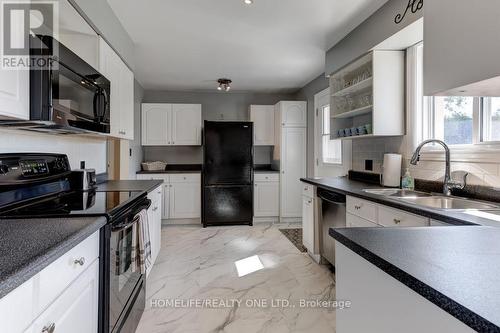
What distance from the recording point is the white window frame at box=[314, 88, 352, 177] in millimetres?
3643

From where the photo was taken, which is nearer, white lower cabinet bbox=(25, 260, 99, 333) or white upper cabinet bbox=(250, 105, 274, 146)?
white lower cabinet bbox=(25, 260, 99, 333)

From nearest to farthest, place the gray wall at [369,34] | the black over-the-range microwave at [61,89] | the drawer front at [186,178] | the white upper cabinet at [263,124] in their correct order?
the black over-the-range microwave at [61,89], the gray wall at [369,34], the drawer front at [186,178], the white upper cabinet at [263,124]

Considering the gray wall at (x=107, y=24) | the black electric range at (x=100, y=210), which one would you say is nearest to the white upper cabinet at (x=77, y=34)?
the gray wall at (x=107, y=24)

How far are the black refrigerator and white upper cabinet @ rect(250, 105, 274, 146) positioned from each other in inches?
17.7

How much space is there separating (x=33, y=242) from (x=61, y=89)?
0.81 meters

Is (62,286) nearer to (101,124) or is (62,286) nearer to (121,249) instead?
(121,249)

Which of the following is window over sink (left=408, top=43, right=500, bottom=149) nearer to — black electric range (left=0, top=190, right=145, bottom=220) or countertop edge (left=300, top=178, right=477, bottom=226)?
countertop edge (left=300, top=178, right=477, bottom=226)

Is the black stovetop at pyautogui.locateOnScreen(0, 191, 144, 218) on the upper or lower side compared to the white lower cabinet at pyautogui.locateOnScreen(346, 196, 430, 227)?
upper

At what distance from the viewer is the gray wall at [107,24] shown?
1907 mm

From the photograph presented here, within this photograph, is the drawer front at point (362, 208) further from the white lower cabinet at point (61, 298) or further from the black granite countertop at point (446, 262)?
the white lower cabinet at point (61, 298)

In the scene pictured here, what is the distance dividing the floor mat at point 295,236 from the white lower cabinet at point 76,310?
2.63 m

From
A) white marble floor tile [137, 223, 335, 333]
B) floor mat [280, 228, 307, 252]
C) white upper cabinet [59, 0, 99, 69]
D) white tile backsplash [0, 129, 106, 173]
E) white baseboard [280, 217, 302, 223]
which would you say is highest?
white upper cabinet [59, 0, 99, 69]

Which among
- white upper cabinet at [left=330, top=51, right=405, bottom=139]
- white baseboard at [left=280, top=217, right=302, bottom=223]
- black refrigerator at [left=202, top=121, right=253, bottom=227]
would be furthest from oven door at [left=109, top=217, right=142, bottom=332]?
white baseboard at [left=280, top=217, right=302, bottom=223]

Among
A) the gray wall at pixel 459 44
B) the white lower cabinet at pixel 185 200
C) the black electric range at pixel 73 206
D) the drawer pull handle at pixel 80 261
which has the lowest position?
the white lower cabinet at pixel 185 200
